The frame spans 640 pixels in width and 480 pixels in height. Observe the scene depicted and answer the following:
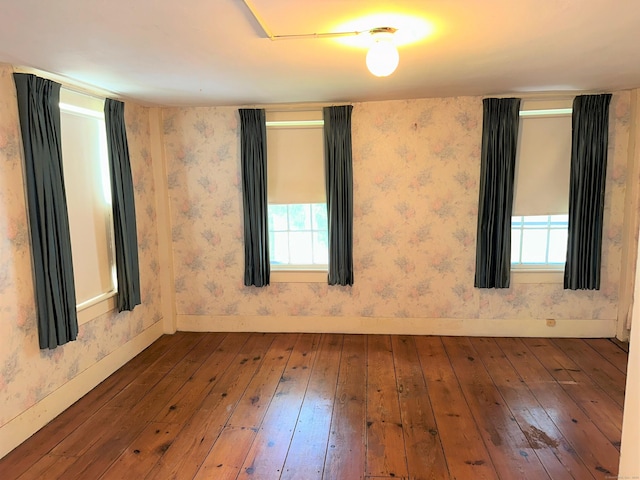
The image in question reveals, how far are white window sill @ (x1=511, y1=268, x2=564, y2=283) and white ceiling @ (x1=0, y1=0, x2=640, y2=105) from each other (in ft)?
5.63

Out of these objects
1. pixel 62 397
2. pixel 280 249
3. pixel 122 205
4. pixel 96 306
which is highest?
pixel 122 205

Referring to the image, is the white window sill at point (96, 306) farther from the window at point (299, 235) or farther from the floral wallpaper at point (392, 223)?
the window at point (299, 235)

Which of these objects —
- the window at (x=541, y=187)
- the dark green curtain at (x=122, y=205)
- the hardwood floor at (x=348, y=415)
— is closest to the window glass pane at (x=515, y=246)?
the window at (x=541, y=187)

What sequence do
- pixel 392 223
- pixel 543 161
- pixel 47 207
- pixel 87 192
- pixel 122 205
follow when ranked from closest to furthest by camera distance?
pixel 47 207, pixel 87 192, pixel 122 205, pixel 543 161, pixel 392 223

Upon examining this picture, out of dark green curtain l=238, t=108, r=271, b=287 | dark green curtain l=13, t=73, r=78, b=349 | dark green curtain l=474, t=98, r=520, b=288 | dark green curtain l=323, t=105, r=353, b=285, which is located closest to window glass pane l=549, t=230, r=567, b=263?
dark green curtain l=474, t=98, r=520, b=288

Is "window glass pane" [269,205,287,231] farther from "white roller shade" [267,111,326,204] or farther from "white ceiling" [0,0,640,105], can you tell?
"white ceiling" [0,0,640,105]

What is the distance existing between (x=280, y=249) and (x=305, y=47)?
2.50 meters

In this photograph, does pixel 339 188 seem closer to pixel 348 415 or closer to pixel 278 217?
pixel 278 217

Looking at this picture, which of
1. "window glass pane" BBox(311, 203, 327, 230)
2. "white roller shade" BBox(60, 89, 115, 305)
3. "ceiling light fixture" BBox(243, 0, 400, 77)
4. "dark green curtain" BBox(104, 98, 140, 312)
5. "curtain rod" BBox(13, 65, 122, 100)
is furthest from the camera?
"window glass pane" BBox(311, 203, 327, 230)

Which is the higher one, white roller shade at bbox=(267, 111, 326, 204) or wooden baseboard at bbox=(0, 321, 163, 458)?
white roller shade at bbox=(267, 111, 326, 204)

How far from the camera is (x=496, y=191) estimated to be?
3.99 meters

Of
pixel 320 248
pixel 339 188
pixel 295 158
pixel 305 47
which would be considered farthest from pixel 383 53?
pixel 320 248

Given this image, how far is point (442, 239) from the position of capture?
4219 millimetres

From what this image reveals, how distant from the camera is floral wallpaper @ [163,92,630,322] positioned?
4.07 m
